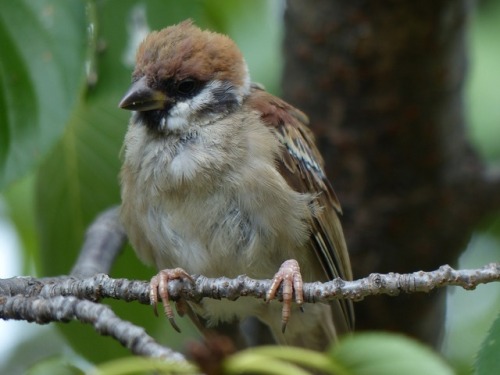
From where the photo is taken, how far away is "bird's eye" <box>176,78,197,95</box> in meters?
3.82

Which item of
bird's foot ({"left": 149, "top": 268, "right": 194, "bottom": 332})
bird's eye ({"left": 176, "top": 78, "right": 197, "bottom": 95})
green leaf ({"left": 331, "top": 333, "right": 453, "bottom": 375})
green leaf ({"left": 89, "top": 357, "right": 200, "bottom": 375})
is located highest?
bird's eye ({"left": 176, "top": 78, "right": 197, "bottom": 95})

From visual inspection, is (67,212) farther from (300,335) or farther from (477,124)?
(477,124)

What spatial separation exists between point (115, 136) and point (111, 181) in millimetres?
223

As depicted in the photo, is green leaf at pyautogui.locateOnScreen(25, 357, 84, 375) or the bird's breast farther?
the bird's breast

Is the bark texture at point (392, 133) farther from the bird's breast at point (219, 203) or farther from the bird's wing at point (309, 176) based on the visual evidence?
the bird's breast at point (219, 203)

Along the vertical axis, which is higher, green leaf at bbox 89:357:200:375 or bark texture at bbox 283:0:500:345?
bark texture at bbox 283:0:500:345

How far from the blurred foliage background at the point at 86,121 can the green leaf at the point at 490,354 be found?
3.35ft

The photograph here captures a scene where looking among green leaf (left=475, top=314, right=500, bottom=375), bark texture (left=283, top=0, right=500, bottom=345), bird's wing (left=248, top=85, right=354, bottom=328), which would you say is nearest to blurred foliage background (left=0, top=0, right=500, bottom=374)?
bark texture (left=283, top=0, right=500, bottom=345)

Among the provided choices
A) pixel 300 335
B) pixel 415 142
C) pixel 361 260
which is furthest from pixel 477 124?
pixel 300 335

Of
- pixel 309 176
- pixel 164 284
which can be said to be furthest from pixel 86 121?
pixel 164 284

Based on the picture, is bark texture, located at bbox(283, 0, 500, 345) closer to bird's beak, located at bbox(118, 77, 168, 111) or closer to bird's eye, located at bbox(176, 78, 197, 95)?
bird's eye, located at bbox(176, 78, 197, 95)

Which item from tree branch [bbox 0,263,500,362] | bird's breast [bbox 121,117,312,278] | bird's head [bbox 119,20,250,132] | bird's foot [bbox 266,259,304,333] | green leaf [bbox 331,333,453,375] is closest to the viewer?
green leaf [bbox 331,333,453,375]

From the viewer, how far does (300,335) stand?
4.48m

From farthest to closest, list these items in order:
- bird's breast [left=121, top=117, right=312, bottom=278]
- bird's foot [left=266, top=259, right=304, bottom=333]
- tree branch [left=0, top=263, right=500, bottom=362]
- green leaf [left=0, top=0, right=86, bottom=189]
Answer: bird's breast [left=121, top=117, right=312, bottom=278] < green leaf [left=0, top=0, right=86, bottom=189] < bird's foot [left=266, top=259, right=304, bottom=333] < tree branch [left=0, top=263, right=500, bottom=362]
